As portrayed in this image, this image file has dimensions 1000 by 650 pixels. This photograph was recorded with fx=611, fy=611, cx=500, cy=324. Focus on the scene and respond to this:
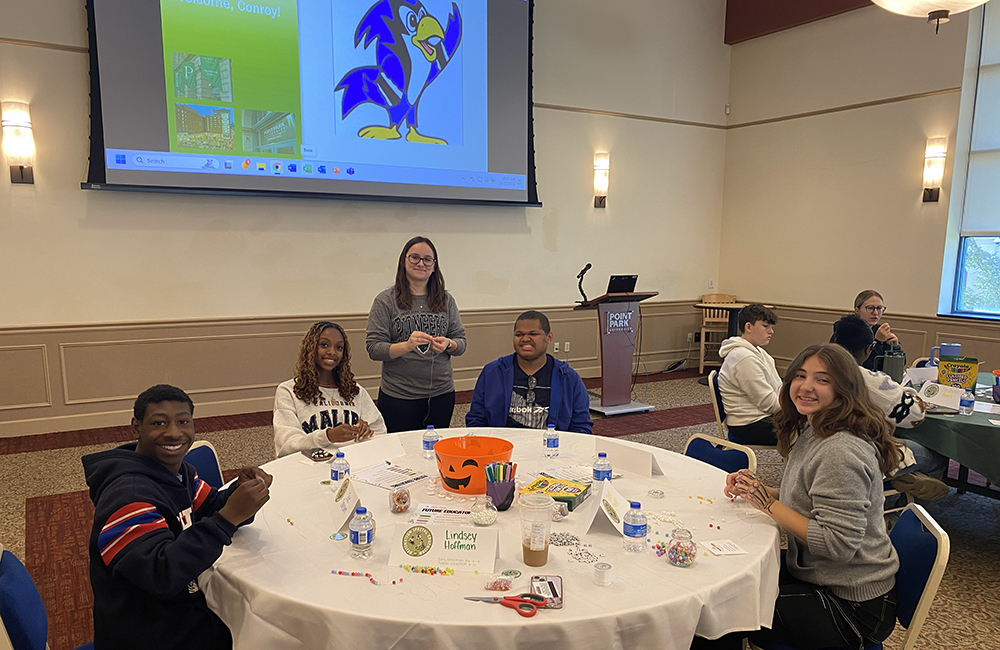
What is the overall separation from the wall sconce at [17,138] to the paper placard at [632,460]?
4972 millimetres

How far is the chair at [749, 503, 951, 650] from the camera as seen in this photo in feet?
5.35

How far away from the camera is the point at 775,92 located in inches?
295

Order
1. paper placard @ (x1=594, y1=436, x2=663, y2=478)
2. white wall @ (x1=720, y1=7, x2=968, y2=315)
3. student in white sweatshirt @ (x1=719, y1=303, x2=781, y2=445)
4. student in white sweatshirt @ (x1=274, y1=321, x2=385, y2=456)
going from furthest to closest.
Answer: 1. white wall @ (x1=720, y1=7, x2=968, y2=315)
2. student in white sweatshirt @ (x1=719, y1=303, x2=781, y2=445)
3. student in white sweatshirt @ (x1=274, y1=321, x2=385, y2=456)
4. paper placard @ (x1=594, y1=436, x2=663, y2=478)

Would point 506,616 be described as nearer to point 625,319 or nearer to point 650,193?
point 625,319

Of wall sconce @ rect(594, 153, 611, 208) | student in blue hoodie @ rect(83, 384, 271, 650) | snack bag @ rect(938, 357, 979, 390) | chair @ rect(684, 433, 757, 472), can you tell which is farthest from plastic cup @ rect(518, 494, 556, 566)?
wall sconce @ rect(594, 153, 611, 208)

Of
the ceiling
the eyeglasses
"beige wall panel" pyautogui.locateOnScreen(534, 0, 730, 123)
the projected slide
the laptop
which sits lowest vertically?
the laptop

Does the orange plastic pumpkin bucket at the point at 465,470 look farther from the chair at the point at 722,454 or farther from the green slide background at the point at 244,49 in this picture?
the green slide background at the point at 244,49

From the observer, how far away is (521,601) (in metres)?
1.33

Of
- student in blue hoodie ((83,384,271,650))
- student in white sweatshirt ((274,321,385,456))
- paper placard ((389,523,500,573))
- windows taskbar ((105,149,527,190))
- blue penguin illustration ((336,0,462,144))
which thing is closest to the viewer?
student in blue hoodie ((83,384,271,650))

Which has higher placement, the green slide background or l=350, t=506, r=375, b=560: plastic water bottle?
the green slide background

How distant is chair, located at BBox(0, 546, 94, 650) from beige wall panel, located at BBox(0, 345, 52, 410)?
4171 mm

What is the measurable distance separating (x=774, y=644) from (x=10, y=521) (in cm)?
394

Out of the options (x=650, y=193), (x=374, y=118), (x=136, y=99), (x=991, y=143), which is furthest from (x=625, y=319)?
(x=136, y=99)

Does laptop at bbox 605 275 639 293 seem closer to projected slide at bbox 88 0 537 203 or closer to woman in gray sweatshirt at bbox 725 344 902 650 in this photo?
projected slide at bbox 88 0 537 203
